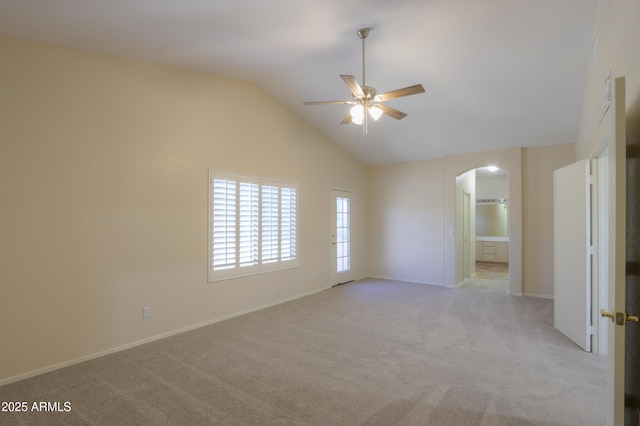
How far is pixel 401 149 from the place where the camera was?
6727 millimetres

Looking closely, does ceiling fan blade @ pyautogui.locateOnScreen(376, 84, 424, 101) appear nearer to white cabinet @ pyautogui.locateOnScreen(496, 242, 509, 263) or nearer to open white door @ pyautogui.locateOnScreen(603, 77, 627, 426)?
open white door @ pyautogui.locateOnScreen(603, 77, 627, 426)

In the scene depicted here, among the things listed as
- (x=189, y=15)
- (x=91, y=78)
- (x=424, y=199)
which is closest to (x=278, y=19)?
(x=189, y=15)

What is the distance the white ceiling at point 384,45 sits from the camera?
279cm

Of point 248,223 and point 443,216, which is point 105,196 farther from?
point 443,216

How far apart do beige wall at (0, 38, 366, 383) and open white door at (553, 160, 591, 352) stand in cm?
417

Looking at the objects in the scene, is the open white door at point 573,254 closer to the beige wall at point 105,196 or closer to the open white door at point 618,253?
the open white door at point 618,253

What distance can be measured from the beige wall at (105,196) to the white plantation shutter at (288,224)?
30.7 inches

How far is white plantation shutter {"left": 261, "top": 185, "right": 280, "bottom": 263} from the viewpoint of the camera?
205 inches

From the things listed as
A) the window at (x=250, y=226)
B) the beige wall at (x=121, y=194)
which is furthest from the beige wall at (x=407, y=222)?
the window at (x=250, y=226)

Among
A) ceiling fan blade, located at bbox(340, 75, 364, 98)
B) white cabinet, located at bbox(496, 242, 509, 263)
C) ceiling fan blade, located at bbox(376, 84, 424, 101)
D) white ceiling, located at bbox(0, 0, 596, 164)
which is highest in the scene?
white ceiling, located at bbox(0, 0, 596, 164)

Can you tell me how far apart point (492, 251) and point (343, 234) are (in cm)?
605

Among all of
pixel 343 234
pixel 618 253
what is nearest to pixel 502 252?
pixel 343 234

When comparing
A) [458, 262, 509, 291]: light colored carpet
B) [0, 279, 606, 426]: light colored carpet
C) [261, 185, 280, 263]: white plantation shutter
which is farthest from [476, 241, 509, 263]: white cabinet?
[261, 185, 280, 263]: white plantation shutter

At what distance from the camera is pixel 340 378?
2.86 meters
